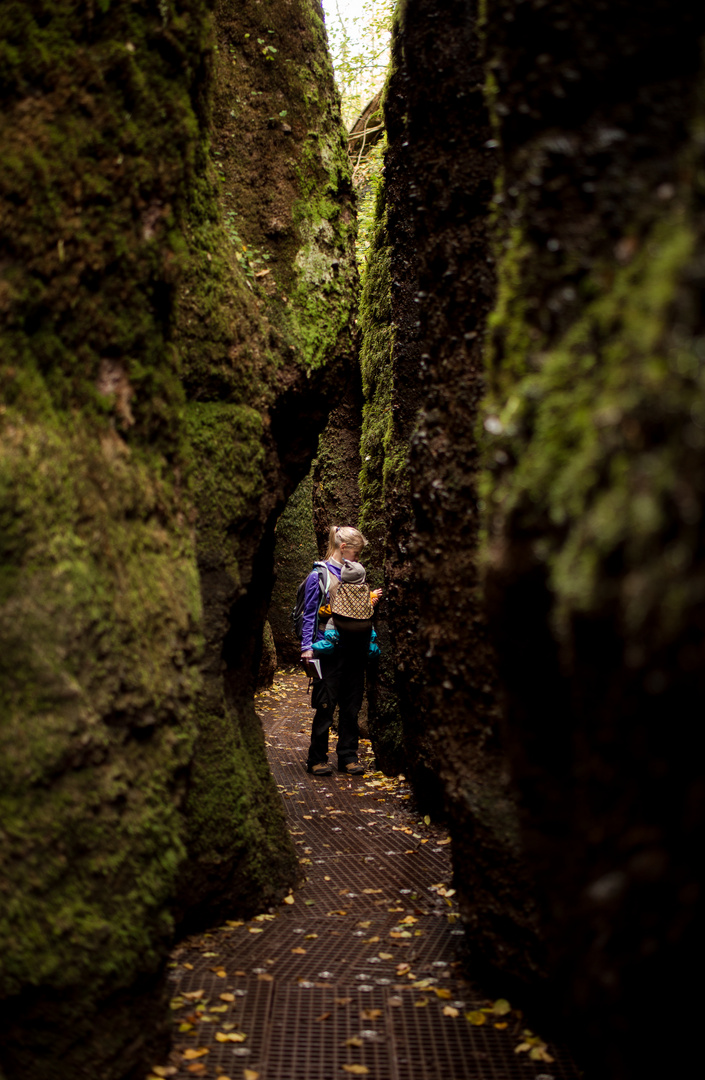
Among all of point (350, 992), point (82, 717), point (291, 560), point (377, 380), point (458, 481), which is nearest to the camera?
point (82, 717)

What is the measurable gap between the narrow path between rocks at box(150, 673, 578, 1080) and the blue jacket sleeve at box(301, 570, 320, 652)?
247 cm

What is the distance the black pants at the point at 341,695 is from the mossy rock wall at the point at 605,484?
20.0ft

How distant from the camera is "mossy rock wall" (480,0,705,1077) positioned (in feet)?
4.12

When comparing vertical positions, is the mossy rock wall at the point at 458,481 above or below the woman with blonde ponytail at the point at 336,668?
above

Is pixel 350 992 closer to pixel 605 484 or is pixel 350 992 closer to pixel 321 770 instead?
pixel 605 484

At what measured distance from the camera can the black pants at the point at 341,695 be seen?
814cm

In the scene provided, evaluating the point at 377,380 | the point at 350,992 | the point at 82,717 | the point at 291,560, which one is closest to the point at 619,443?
the point at 82,717

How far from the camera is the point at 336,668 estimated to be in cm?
825

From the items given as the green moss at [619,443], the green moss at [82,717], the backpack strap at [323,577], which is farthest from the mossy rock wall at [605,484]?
the backpack strap at [323,577]

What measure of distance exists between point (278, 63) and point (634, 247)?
5.42 meters

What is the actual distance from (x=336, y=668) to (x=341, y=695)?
36 cm

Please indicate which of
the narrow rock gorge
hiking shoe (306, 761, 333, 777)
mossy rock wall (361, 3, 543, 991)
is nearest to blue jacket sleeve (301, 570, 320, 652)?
hiking shoe (306, 761, 333, 777)

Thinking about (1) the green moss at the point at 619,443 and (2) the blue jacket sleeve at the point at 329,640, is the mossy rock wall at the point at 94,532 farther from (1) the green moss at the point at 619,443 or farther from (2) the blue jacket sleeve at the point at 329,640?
(2) the blue jacket sleeve at the point at 329,640

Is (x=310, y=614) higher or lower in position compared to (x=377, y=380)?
lower
